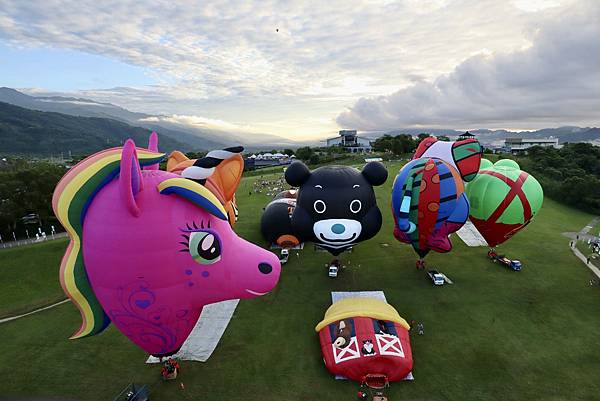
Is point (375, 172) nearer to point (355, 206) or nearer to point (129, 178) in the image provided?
point (355, 206)

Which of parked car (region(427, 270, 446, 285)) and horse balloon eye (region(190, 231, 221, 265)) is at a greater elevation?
horse balloon eye (region(190, 231, 221, 265))

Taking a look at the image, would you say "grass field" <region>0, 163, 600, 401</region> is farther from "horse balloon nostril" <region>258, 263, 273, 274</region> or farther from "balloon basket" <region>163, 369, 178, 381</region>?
"horse balloon nostril" <region>258, 263, 273, 274</region>

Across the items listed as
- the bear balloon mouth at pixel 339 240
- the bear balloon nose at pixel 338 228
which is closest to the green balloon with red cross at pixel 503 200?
the bear balloon mouth at pixel 339 240

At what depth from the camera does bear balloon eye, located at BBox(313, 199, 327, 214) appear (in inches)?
684

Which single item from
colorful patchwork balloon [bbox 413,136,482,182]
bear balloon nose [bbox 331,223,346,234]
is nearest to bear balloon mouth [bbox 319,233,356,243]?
bear balloon nose [bbox 331,223,346,234]

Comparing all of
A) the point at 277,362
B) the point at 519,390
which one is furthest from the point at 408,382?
the point at 277,362

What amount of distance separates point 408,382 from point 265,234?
15398 millimetres

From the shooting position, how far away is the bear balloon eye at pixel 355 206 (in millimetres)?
17266

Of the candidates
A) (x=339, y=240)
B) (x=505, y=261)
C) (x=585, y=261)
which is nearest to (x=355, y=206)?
(x=339, y=240)

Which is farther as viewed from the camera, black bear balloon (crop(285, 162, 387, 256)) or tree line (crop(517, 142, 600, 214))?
tree line (crop(517, 142, 600, 214))

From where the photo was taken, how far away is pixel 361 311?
48.0ft

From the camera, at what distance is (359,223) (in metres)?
17.5

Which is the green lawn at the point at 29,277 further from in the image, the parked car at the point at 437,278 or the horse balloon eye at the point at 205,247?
the parked car at the point at 437,278

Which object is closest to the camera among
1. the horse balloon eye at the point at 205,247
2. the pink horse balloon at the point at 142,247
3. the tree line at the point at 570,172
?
the pink horse balloon at the point at 142,247
